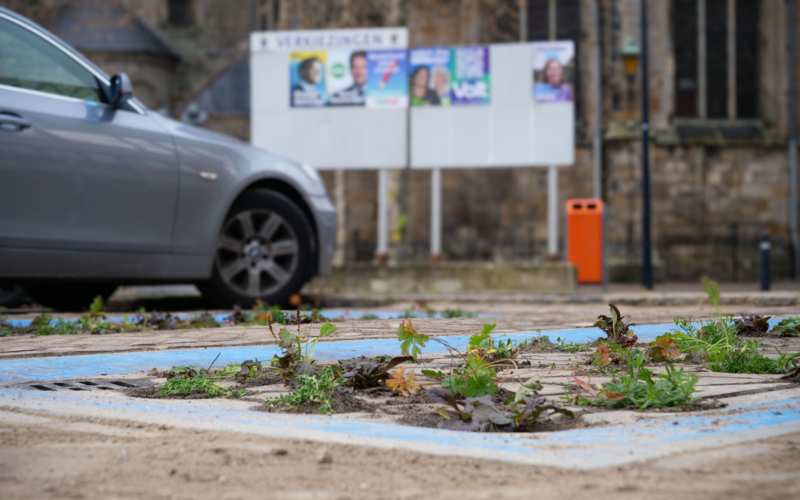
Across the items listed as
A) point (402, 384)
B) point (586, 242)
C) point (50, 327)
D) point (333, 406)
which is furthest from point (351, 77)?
point (333, 406)

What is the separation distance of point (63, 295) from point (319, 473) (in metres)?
5.52

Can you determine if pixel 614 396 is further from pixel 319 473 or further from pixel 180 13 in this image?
pixel 180 13

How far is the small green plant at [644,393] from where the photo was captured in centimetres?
290

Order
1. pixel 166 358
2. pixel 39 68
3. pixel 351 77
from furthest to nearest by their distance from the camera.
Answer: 1. pixel 351 77
2. pixel 39 68
3. pixel 166 358

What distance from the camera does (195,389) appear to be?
3197 mm

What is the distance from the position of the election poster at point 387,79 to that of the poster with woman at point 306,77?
0.74 meters

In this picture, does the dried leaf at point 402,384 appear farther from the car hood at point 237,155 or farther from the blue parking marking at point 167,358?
the car hood at point 237,155

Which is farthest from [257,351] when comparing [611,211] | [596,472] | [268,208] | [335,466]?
[611,211]

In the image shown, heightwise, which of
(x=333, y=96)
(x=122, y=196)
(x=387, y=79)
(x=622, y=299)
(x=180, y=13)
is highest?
(x=180, y=13)

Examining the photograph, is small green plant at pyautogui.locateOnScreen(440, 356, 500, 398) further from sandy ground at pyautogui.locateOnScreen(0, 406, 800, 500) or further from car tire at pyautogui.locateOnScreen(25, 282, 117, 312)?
car tire at pyautogui.locateOnScreen(25, 282, 117, 312)

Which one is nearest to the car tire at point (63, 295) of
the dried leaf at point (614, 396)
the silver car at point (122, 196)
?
the silver car at point (122, 196)

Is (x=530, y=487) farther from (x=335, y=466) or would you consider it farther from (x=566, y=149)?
(x=566, y=149)

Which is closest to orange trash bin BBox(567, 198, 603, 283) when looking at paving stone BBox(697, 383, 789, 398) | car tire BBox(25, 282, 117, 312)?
car tire BBox(25, 282, 117, 312)

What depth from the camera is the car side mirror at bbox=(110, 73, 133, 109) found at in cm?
578
